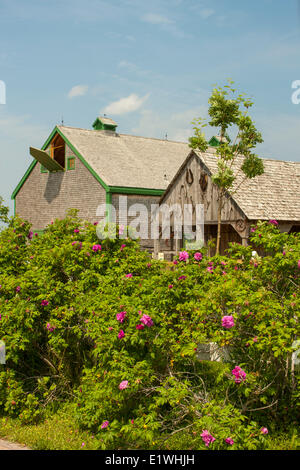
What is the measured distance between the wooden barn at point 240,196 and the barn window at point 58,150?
33.8 ft

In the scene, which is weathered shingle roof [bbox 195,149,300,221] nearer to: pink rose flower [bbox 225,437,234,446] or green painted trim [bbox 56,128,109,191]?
green painted trim [bbox 56,128,109,191]

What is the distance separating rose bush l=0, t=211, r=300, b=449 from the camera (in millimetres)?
5727

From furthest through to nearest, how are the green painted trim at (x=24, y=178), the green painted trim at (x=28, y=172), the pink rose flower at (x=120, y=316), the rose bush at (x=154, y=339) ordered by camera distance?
1. the green painted trim at (x=24, y=178)
2. the green painted trim at (x=28, y=172)
3. the pink rose flower at (x=120, y=316)
4. the rose bush at (x=154, y=339)

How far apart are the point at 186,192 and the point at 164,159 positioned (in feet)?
38.2

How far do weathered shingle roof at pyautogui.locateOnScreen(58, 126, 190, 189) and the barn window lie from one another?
0.75 m

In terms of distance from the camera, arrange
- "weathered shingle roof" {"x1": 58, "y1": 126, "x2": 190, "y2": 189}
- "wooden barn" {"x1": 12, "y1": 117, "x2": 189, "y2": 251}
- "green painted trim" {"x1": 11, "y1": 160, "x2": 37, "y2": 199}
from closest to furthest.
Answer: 1. "wooden barn" {"x1": 12, "y1": 117, "x2": 189, "y2": 251}
2. "weathered shingle roof" {"x1": 58, "y1": 126, "x2": 190, "y2": 189}
3. "green painted trim" {"x1": 11, "y1": 160, "x2": 37, "y2": 199}

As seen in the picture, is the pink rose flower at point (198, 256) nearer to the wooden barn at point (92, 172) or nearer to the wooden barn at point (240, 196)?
the wooden barn at point (240, 196)

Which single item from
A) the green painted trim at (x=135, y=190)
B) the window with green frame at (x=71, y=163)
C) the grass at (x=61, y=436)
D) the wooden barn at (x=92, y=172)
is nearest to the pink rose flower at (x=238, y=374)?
the grass at (x=61, y=436)

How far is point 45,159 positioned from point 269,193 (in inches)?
569

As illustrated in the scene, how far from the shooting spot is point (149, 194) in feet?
83.4

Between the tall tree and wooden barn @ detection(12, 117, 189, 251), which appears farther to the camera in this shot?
wooden barn @ detection(12, 117, 189, 251)

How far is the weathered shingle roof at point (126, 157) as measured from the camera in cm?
2522

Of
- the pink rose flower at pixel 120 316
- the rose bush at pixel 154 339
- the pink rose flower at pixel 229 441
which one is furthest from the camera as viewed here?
the pink rose flower at pixel 120 316

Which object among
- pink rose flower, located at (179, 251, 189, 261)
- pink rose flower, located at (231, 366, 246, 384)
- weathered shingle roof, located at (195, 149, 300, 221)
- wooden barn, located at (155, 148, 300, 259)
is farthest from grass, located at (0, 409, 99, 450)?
weathered shingle roof, located at (195, 149, 300, 221)
